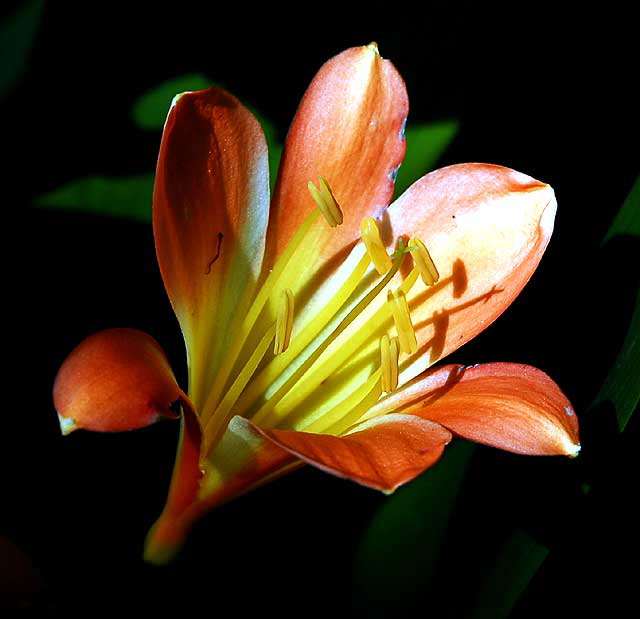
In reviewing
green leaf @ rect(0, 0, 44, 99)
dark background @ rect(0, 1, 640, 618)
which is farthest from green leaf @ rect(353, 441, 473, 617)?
green leaf @ rect(0, 0, 44, 99)

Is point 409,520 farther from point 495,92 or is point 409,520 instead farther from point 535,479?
point 495,92

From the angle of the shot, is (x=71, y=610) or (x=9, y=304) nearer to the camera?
(x=71, y=610)

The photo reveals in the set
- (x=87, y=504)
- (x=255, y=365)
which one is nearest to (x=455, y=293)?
(x=255, y=365)

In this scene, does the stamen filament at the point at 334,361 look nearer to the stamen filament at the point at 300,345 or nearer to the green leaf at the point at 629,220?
the stamen filament at the point at 300,345

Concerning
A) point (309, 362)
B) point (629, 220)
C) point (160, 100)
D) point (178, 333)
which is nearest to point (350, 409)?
point (309, 362)

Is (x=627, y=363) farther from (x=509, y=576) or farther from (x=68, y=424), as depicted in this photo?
(x=68, y=424)

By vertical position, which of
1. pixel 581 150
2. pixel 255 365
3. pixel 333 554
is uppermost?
pixel 581 150

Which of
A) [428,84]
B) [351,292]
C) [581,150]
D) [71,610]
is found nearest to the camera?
[71,610]

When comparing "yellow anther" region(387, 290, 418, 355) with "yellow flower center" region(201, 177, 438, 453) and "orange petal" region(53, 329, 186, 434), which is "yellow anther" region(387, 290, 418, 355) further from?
"orange petal" region(53, 329, 186, 434)

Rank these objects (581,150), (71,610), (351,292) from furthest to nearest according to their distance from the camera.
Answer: (581,150) → (351,292) → (71,610)
